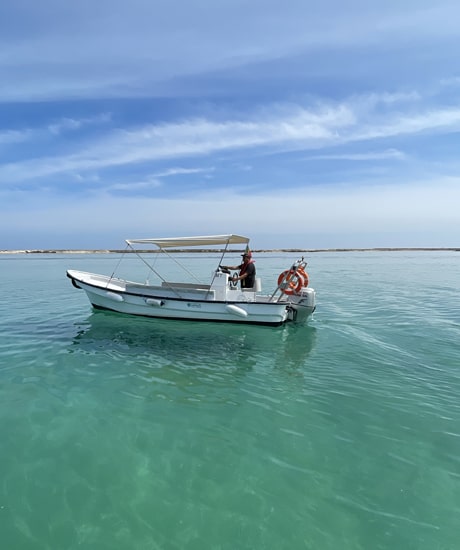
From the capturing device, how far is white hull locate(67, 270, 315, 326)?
12406mm

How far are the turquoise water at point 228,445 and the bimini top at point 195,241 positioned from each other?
13.0ft

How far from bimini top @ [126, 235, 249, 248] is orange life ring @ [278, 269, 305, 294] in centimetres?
210

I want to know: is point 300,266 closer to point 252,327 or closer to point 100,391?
point 252,327

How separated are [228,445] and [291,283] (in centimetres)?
863

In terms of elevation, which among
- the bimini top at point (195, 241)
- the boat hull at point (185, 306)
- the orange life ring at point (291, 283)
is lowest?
the boat hull at point (185, 306)

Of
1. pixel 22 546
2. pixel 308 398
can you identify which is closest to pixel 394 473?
pixel 308 398

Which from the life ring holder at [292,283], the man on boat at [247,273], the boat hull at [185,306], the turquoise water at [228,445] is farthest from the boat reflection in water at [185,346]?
the man on boat at [247,273]

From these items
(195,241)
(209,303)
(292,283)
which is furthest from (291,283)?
(195,241)

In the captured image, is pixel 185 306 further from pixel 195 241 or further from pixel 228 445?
pixel 228 445

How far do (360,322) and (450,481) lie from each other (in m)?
9.18

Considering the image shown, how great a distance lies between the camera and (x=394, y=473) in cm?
442

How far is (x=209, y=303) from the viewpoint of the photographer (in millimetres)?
12500

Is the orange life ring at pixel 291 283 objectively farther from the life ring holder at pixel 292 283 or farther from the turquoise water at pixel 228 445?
the turquoise water at pixel 228 445

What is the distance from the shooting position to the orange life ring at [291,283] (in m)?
12.7
